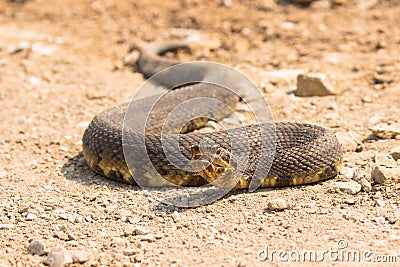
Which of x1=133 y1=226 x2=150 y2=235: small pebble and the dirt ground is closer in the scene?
the dirt ground

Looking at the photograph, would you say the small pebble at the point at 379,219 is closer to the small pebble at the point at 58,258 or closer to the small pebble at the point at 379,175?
the small pebble at the point at 379,175

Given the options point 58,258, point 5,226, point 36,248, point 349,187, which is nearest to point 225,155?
point 349,187

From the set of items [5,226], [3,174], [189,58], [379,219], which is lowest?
[3,174]

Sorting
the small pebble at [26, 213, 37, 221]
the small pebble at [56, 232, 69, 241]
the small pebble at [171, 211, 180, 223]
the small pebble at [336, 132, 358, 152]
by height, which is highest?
the small pebble at [336, 132, 358, 152]

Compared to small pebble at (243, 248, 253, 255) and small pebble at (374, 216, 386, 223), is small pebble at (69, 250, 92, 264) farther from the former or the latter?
small pebble at (374, 216, 386, 223)

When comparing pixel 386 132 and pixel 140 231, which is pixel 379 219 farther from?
pixel 140 231

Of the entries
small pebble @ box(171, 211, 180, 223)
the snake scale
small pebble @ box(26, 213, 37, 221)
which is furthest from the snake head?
small pebble @ box(26, 213, 37, 221)

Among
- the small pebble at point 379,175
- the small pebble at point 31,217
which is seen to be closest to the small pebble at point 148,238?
the small pebble at point 31,217
